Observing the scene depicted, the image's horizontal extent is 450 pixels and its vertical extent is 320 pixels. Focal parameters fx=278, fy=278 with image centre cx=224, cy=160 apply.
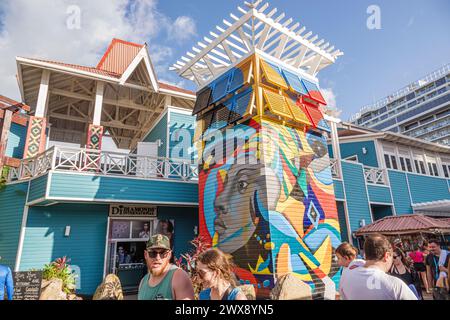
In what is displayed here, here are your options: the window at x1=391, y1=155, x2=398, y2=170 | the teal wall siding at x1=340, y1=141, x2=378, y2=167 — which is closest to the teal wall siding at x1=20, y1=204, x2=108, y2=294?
the teal wall siding at x1=340, y1=141, x2=378, y2=167

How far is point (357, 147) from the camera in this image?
53.4 feet

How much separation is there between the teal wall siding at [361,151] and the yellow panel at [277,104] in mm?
Result: 9484

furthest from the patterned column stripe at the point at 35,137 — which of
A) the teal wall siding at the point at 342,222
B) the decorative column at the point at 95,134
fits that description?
the teal wall siding at the point at 342,222

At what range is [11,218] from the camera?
935 centimetres

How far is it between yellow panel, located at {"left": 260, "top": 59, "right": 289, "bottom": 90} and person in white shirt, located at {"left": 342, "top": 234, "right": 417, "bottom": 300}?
6.19m

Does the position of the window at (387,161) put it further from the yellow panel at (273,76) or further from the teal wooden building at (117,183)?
the yellow panel at (273,76)

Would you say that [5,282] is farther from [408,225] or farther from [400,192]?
[400,192]

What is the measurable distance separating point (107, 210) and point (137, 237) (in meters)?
1.53

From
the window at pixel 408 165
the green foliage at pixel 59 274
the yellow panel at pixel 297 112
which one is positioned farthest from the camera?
the window at pixel 408 165

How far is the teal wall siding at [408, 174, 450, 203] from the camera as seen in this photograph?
1516cm

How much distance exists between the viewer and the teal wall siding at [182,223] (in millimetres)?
10836

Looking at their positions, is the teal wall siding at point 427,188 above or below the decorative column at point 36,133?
below

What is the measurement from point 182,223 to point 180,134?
13.2 ft
